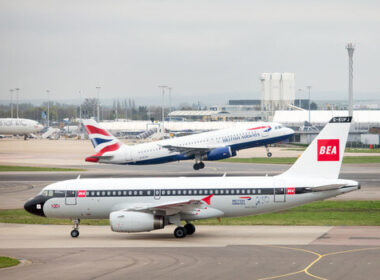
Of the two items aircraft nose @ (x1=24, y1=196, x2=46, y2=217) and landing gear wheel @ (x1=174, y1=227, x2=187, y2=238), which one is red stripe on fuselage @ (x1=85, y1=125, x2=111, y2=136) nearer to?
aircraft nose @ (x1=24, y1=196, x2=46, y2=217)

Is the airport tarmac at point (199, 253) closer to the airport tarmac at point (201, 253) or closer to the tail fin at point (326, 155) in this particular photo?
the airport tarmac at point (201, 253)

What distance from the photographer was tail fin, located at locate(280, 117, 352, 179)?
1441 inches

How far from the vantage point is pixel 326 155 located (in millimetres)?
36812

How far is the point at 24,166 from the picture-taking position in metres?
89.5

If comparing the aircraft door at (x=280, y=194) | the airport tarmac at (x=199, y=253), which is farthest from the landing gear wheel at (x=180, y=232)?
the aircraft door at (x=280, y=194)

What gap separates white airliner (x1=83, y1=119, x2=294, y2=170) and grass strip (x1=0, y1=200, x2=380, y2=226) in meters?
25.5

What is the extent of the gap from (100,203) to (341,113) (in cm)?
15729

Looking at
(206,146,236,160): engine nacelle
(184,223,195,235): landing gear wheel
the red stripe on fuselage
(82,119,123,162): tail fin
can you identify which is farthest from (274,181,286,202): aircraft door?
(206,146,236,160): engine nacelle

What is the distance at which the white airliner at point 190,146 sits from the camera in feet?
241

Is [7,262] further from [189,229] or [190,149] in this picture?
[190,149]

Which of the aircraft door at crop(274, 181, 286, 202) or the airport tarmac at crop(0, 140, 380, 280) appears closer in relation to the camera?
the airport tarmac at crop(0, 140, 380, 280)

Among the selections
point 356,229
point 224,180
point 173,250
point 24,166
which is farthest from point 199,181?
point 24,166

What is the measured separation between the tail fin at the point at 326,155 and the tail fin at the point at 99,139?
38324 millimetres

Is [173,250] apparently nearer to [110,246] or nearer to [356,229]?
[110,246]
